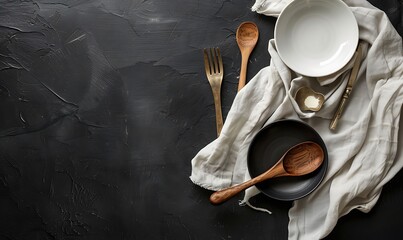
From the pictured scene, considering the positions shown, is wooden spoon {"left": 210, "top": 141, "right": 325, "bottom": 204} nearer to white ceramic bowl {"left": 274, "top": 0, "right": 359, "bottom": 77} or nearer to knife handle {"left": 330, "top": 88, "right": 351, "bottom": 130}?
knife handle {"left": 330, "top": 88, "right": 351, "bottom": 130}

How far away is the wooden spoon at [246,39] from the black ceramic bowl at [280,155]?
16 cm

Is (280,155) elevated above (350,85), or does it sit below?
below

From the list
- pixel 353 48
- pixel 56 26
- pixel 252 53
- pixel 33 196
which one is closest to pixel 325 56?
pixel 353 48

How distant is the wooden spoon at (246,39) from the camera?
1207 mm

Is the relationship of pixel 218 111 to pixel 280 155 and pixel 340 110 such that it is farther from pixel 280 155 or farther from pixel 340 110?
pixel 340 110

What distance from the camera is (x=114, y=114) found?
124 centimetres

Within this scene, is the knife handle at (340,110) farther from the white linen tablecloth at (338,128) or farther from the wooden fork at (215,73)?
the wooden fork at (215,73)

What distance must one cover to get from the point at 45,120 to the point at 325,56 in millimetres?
743

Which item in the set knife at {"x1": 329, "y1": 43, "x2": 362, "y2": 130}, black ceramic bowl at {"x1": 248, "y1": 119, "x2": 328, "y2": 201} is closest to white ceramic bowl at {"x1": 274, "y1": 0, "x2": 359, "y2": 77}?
knife at {"x1": 329, "y1": 43, "x2": 362, "y2": 130}

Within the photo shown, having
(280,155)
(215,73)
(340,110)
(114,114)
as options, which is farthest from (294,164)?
(114,114)

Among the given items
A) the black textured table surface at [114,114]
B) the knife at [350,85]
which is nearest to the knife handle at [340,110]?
the knife at [350,85]

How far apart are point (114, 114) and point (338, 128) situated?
0.57 metres

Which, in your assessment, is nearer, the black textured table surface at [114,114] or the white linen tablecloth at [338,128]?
the white linen tablecloth at [338,128]

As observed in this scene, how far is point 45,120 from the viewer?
1.26 meters
